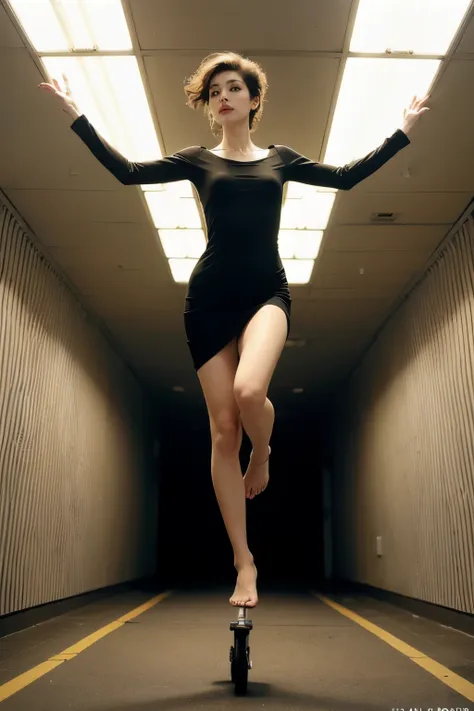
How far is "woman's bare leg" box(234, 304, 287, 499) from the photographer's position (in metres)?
2.12

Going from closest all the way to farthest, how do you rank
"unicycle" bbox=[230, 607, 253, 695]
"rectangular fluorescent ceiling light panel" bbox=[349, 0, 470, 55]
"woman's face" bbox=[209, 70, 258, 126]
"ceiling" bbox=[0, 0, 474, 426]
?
1. "unicycle" bbox=[230, 607, 253, 695]
2. "woman's face" bbox=[209, 70, 258, 126]
3. "rectangular fluorescent ceiling light panel" bbox=[349, 0, 470, 55]
4. "ceiling" bbox=[0, 0, 474, 426]

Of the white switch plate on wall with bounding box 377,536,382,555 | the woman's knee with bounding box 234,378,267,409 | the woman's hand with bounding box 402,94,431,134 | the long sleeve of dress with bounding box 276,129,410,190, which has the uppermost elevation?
the woman's hand with bounding box 402,94,431,134

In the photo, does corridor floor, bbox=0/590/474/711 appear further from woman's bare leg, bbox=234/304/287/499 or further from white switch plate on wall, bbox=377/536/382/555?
white switch plate on wall, bbox=377/536/382/555

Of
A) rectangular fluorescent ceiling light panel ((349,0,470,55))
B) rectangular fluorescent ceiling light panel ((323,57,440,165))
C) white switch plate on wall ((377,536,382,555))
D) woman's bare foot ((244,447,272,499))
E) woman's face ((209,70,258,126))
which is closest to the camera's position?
woman's face ((209,70,258,126))

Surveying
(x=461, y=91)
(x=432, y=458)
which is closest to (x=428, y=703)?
(x=461, y=91)

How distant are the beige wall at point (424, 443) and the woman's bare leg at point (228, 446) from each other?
2.73 meters

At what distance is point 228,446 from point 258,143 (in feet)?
8.03

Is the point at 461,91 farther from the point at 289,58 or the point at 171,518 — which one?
the point at 171,518

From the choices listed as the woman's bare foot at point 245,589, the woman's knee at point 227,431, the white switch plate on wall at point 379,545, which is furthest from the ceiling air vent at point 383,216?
the white switch plate on wall at point 379,545

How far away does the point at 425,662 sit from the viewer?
314 cm

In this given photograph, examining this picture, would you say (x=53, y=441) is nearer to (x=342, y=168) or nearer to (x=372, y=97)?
(x=372, y=97)

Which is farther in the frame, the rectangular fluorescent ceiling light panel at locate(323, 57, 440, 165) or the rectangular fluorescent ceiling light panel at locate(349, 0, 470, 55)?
the rectangular fluorescent ceiling light panel at locate(323, 57, 440, 165)

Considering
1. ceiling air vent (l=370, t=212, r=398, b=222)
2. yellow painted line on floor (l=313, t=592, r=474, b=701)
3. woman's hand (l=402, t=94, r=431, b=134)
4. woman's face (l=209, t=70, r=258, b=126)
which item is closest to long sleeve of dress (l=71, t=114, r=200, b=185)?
woman's face (l=209, t=70, r=258, b=126)

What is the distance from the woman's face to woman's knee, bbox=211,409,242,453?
107 centimetres
